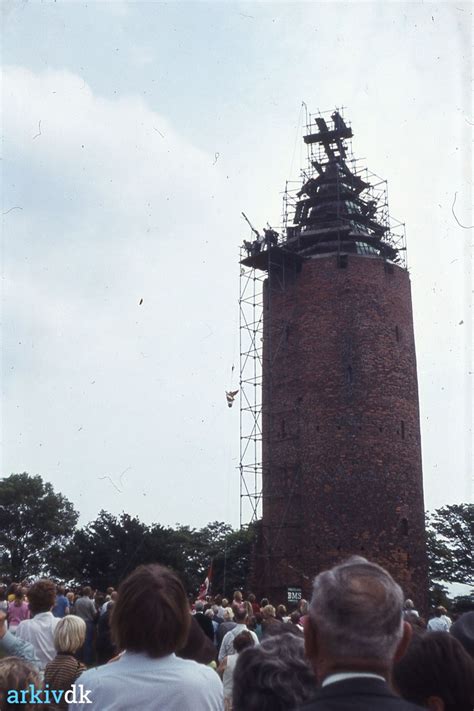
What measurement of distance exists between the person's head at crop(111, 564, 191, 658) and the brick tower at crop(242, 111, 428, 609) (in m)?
26.9

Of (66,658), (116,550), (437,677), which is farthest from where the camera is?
(116,550)

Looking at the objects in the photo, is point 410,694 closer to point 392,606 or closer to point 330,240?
point 392,606

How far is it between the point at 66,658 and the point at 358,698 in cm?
402

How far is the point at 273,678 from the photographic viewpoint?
404cm

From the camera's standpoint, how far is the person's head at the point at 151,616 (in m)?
3.68

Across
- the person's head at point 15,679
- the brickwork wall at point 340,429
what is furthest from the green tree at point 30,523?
the person's head at point 15,679

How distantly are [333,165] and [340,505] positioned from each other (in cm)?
1536

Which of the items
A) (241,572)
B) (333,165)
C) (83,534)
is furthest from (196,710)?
(241,572)

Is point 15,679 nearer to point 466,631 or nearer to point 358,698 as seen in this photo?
point 358,698

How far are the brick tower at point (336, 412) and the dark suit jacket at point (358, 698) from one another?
27980 mm

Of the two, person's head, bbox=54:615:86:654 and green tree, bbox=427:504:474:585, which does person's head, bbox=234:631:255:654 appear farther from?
green tree, bbox=427:504:474:585

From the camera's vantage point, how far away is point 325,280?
33188 millimetres

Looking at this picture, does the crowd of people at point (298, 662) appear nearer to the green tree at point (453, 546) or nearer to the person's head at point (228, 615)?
the person's head at point (228, 615)

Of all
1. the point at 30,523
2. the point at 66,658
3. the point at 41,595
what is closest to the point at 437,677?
the point at 66,658
